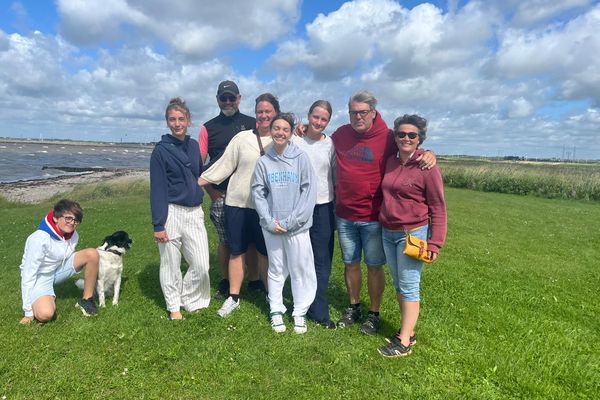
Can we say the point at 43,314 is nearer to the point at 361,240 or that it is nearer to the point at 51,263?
the point at 51,263

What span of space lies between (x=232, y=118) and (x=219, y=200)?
4.29ft

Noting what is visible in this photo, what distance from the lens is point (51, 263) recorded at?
19.1ft

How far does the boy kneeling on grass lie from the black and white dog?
0.42ft

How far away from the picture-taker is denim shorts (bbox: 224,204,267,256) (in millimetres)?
5805

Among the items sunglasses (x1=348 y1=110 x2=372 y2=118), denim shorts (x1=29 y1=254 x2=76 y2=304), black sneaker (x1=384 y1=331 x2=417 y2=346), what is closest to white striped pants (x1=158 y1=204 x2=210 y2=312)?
denim shorts (x1=29 y1=254 x2=76 y2=304)

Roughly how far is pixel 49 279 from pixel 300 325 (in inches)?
145

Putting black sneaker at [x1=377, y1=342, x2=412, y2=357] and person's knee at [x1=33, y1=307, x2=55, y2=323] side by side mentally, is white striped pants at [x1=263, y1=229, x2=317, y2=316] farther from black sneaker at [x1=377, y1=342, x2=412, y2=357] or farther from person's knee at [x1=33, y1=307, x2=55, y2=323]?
person's knee at [x1=33, y1=307, x2=55, y2=323]

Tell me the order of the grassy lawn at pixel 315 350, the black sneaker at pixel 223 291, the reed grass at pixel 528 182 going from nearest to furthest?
the grassy lawn at pixel 315 350 < the black sneaker at pixel 223 291 < the reed grass at pixel 528 182

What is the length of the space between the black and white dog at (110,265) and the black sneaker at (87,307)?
0.86ft

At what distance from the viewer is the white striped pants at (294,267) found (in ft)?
17.3

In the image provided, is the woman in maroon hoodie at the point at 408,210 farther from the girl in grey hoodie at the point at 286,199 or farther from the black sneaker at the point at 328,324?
the girl in grey hoodie at the point at 286,199

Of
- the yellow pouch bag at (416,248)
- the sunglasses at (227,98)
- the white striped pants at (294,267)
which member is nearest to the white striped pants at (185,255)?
the white striped pants at (294,267)

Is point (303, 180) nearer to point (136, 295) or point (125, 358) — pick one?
point (125, 358)

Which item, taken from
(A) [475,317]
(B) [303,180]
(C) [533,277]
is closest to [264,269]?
(B) [303,180]
